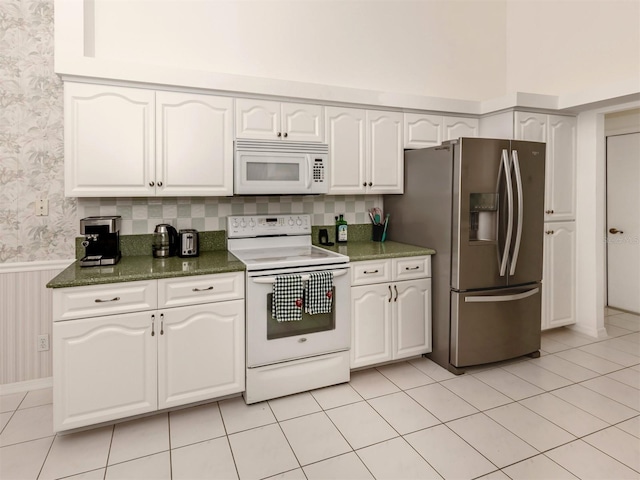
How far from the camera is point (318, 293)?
2539 mm

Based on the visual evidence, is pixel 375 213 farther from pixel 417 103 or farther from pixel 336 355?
pixel 336 355

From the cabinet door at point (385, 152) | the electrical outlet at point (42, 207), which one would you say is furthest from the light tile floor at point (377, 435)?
the cabinet door at point (385, 152)

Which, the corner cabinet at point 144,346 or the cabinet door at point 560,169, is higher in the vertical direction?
the cabinet door at point 560,169

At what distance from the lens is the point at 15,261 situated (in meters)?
2.61

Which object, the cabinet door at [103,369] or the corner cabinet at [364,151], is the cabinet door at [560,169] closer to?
the corner cabinet at [364,151]

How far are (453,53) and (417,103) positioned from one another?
105cm

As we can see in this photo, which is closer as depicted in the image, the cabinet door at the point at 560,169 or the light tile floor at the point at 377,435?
the light tile floor at the point at 377,435

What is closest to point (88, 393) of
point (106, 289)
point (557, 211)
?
point (106, 289)

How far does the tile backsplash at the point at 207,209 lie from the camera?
2775 mm

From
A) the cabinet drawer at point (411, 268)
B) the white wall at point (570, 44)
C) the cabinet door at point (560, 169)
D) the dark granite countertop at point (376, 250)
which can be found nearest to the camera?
the dark granite countertop at point (376, 250)

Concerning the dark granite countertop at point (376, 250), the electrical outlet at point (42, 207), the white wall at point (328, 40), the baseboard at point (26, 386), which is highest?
the white wall at point (328, 40)

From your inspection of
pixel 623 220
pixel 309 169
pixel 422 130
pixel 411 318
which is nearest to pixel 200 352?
pixel 309 169

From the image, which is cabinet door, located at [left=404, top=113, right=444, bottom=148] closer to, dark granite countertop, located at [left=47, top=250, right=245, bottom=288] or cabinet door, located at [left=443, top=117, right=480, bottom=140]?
cabinet door, located at [left=443, top=117, right=480, bottom=140]

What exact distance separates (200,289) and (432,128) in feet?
7.69
